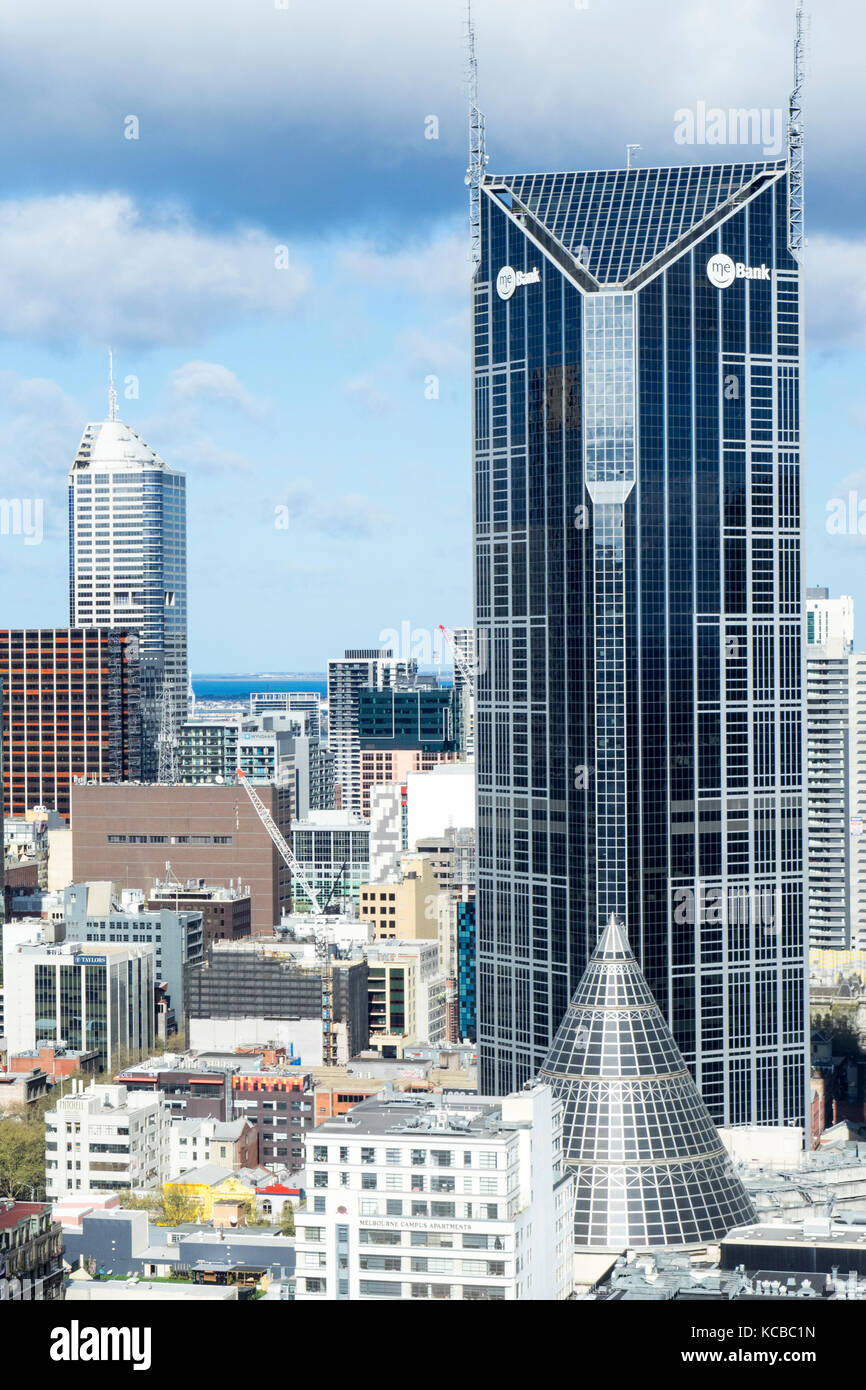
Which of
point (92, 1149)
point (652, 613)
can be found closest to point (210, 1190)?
point (92, 1149)

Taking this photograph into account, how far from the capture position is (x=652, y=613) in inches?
4503

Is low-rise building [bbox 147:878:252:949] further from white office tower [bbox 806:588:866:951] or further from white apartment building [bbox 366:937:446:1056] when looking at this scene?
white office tower [bbox 806:588:866:951]

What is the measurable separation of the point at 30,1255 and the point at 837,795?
107246 mm

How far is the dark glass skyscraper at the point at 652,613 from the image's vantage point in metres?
113

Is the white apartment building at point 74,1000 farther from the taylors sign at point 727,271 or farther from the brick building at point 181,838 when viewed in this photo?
the taylors sign at point 727,271

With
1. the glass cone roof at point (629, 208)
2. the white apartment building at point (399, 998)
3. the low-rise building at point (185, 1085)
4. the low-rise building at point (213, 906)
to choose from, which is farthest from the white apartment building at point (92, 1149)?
the low-rise building at point (213, 906)

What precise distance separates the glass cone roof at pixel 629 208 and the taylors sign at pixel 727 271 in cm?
257

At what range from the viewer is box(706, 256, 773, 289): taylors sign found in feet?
380

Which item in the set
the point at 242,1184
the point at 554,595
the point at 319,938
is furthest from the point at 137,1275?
the point at 319,938

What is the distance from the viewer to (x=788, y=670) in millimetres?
118750

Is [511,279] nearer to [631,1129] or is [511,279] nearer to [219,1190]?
[219,1190]

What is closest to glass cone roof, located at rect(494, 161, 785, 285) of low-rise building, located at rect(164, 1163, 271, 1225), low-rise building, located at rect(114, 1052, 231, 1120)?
low-rise building, located at rect(114, 1052, 231, 1120)

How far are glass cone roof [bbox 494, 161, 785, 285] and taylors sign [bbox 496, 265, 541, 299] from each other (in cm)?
259
